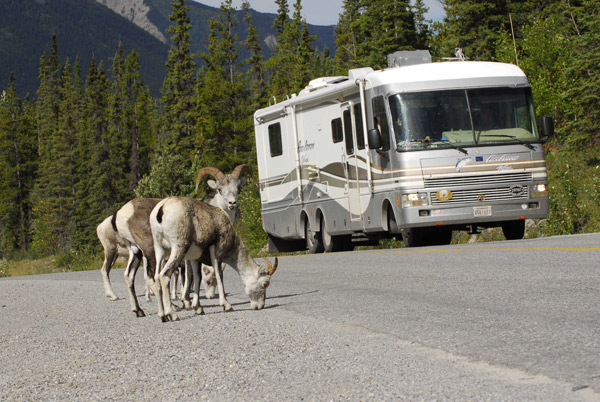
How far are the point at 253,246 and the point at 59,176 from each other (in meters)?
77.2

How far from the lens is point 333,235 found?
21.4 metres

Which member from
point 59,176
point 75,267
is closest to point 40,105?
point 59,176

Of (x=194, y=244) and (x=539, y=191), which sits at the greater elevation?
(x=539, y=191)

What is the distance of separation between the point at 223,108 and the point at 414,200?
216ft

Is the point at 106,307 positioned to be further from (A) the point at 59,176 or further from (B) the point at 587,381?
(A) the point at 59,176

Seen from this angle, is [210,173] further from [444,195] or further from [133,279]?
[444,195]

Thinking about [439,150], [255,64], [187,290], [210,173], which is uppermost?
[255,64]

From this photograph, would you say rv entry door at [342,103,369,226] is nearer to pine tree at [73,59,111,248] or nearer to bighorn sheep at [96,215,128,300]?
bighorn sheep at [96,215,128,300]

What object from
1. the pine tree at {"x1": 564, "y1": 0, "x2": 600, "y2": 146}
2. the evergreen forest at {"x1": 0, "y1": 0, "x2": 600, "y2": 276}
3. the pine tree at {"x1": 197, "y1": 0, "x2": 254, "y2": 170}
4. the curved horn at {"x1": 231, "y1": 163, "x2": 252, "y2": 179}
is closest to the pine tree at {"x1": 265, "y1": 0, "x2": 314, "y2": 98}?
the evergreen forest at {"x1": 0, "y1": 0, "x2": 600, "y2": 276}

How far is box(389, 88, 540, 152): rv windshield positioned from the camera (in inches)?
714

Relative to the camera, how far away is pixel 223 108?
82.5 m

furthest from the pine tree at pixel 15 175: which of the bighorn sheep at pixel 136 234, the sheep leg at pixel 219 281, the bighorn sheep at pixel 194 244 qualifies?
the sheep leg at pixel 219 281

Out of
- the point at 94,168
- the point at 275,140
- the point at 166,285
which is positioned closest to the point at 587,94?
the point at 275,140

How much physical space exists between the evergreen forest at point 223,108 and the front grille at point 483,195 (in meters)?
3.89
